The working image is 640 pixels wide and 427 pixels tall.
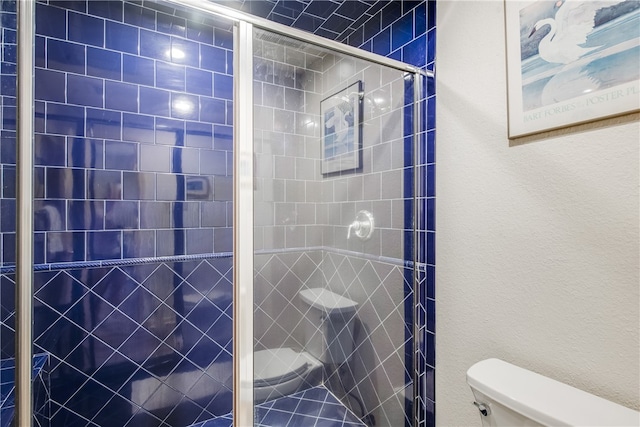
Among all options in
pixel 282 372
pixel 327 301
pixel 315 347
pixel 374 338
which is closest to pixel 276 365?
pixel 282 372

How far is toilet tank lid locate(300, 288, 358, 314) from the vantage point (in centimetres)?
138

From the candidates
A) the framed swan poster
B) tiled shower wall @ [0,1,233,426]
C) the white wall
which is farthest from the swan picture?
tiled shower wall @ [0,1,233,426]

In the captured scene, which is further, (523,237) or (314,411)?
(314,411)

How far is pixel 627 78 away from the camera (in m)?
0.84

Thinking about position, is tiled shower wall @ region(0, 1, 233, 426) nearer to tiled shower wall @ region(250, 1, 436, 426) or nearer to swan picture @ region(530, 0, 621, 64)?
tiled shower wall @ region(250, 1, 436, 426)

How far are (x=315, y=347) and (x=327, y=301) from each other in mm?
212

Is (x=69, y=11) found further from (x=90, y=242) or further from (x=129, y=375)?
(x=129, y=375)

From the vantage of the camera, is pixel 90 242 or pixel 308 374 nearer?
pixel 308 374

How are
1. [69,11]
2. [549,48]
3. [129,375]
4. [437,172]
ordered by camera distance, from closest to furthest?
[549,48] → [437,172] → [69,11] → [129,375]

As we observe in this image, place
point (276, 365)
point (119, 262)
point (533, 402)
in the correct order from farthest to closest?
point (119, 262) < point (276, 365) < point (533, 402)

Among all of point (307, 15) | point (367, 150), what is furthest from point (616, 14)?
point (307, 15)

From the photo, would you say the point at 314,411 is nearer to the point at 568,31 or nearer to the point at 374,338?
the point at 374,338

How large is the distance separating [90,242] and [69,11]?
1172 mm

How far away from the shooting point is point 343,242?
1456mm
